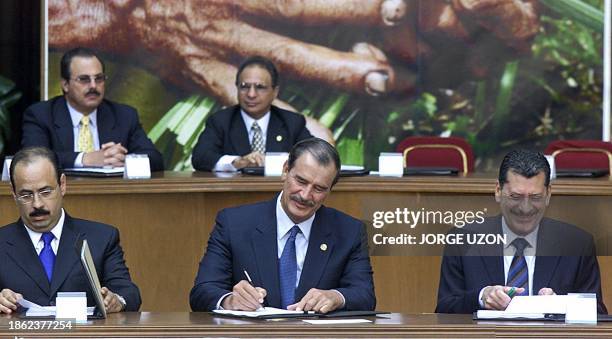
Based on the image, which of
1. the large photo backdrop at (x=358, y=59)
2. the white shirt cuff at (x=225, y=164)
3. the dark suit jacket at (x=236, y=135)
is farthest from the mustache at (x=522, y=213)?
the large photo backdrop at (x=358, y=59)

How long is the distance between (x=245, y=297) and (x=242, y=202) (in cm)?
194

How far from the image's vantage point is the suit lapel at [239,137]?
7262mm

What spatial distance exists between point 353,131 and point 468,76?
0.83 m

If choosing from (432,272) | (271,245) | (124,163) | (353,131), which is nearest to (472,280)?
(271,245)

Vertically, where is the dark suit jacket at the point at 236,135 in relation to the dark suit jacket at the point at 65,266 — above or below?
above

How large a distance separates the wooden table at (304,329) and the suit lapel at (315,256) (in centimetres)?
69

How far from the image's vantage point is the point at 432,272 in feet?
21.2

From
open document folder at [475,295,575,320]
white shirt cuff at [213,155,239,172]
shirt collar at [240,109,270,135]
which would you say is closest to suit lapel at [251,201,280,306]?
open document folder at [475,295,575,320]

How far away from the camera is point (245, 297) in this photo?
4.59 metres

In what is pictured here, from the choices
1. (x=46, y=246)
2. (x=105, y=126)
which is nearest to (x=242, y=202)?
(x=105, y=126)

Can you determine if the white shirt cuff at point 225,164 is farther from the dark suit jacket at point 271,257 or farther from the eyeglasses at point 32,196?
the eyeglasses at point 32,196

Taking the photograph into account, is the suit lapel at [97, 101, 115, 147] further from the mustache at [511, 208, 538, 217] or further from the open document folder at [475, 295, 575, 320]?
the open document folder at [475, 295, 575, 320]

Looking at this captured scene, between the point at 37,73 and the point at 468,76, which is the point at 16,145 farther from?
the point at 468,76

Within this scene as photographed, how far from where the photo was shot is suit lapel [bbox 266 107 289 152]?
23.8ft
